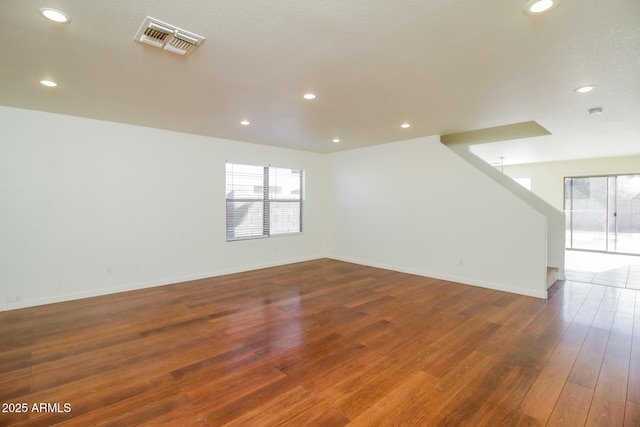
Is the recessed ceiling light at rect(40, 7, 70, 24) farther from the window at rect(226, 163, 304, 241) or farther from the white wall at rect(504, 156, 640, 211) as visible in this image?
the white wall at rect(504, 156, 640, 211)

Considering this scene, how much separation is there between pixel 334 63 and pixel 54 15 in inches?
76.5

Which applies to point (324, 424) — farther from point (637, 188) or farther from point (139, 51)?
point (637, 188)

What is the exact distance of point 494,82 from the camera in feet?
9.53

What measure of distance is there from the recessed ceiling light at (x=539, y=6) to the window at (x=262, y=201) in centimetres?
497

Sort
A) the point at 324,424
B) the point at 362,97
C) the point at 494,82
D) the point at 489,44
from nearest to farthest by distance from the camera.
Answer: the point at 324,424 < the point at 489,44 < the point at 494,82 < the point at 362,97

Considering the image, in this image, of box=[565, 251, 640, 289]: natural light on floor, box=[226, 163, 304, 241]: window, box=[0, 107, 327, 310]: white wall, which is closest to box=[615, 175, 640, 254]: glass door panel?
box=[565, 251, 640, 289]: natural light on floor

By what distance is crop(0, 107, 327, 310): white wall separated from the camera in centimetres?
377

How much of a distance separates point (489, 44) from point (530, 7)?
0.42 metres

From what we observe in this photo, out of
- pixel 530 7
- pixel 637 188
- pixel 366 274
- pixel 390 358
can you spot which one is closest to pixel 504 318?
pixel 390 358

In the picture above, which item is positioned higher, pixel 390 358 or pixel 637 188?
pixel 637 188

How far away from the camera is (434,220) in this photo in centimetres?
532

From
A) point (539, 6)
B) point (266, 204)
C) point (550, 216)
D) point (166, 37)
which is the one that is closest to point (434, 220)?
point (550, 216)

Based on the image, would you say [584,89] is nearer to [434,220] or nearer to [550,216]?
[434,220]

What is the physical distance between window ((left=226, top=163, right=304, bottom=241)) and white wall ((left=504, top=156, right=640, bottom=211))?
704cm
